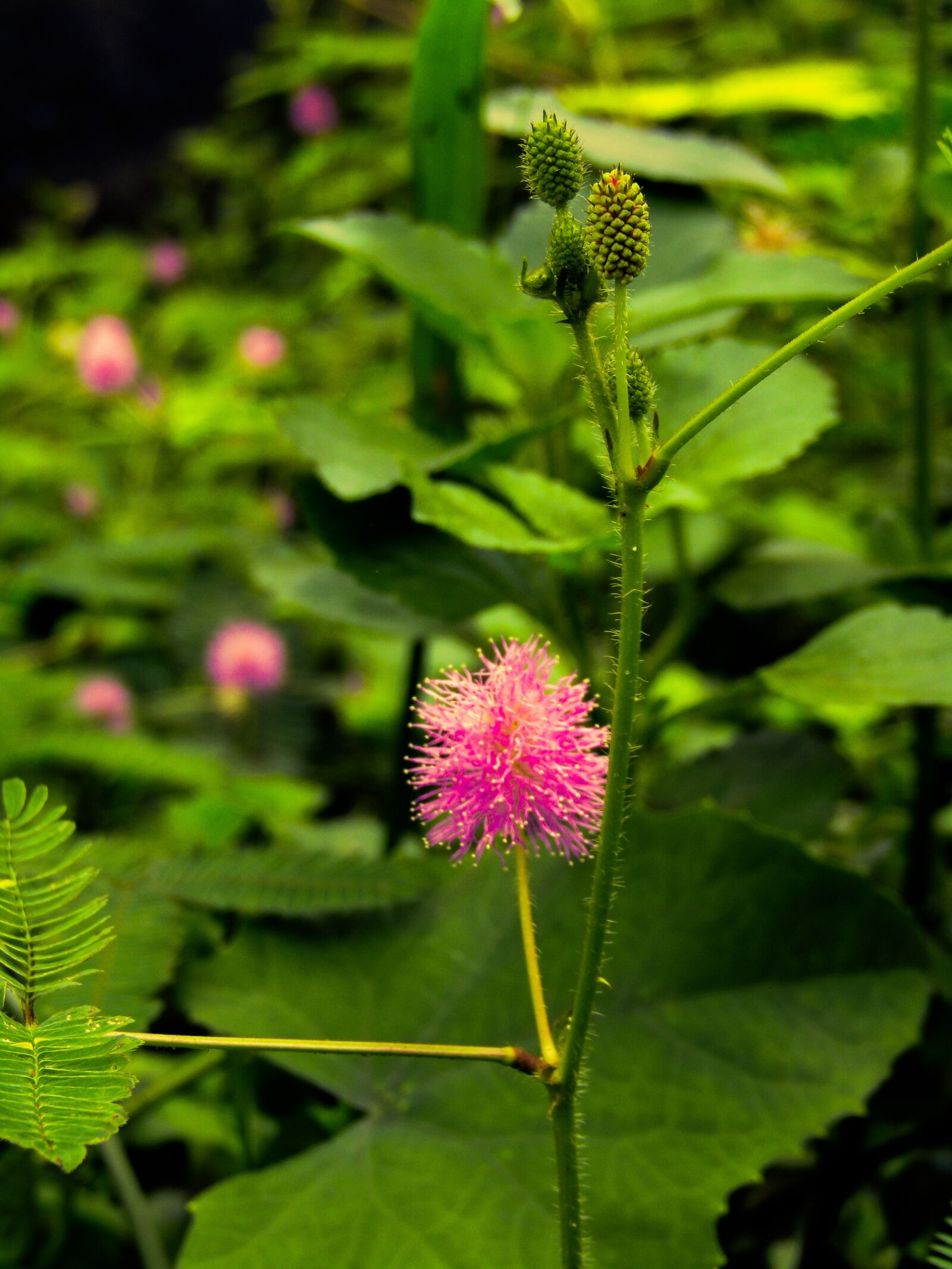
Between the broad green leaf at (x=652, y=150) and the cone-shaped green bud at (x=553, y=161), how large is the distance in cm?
33

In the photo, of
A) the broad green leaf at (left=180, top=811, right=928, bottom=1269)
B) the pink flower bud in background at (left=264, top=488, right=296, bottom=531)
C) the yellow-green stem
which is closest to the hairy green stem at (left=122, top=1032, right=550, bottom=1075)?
the yellow-green stem

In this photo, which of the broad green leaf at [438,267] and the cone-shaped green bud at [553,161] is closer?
the cone-shaped green bud at [553,161]

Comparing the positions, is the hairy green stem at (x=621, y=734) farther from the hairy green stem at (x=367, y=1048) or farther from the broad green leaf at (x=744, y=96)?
the broad green leaf at (x=744, y=96)

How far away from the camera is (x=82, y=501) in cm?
195

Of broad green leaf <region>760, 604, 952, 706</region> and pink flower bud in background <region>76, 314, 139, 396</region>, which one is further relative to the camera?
pink flower bud in background <region>76, 314, 139, 396</region>

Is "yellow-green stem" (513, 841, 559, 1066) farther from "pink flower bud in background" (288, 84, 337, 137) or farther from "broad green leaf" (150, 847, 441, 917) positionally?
"pink flower bud in background" (288, 84, 337, 137)

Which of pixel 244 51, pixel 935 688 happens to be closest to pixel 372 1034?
pixel 935 688

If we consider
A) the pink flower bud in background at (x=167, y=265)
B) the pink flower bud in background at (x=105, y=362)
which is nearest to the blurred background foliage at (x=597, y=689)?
the pink flower bud in background at (x=105, y=362)

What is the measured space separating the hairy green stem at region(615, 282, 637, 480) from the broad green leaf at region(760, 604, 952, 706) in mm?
232

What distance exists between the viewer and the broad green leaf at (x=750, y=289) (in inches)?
23.5

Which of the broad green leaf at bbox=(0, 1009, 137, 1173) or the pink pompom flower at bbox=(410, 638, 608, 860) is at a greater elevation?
the pink pompom flower at bbox=(410, 638, 608, 860)

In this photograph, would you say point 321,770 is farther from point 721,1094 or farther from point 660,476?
point 660,476

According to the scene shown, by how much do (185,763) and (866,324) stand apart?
0.83 meters

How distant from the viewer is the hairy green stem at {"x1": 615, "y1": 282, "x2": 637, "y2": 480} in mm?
329
